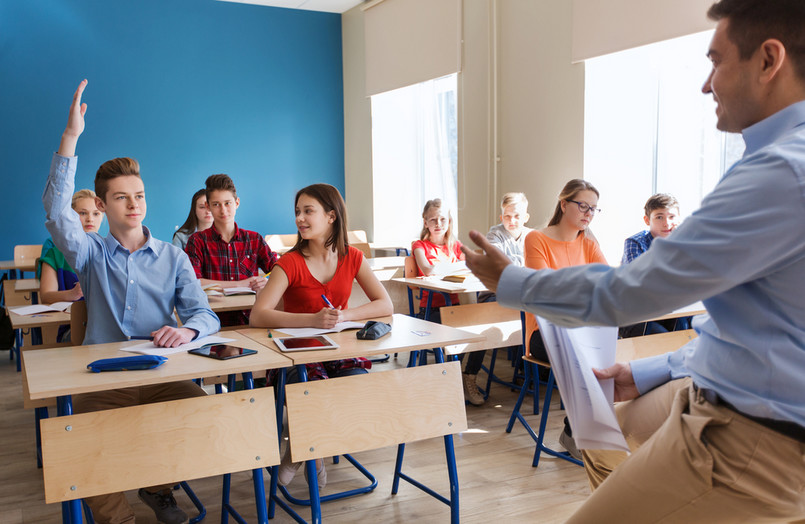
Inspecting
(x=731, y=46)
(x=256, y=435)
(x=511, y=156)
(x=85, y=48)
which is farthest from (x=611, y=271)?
(x=85, y=48)

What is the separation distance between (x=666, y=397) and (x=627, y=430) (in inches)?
4.9

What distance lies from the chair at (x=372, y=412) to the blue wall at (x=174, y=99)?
5.35 m

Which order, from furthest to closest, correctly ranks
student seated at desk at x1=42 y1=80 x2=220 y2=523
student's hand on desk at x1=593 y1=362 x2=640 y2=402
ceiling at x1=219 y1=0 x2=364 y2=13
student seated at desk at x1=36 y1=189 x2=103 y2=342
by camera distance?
1. ceiling at x1=219 y1=0 x2=364 y2=13
2. student seated at desk at x1=36 y1=189 x2=103 y2=342
3. student seated at desk at x1=42 y1=80 x2=220 y2=523
4. student's hand on desk at x1=593 y1=362 x2=640 y2=402

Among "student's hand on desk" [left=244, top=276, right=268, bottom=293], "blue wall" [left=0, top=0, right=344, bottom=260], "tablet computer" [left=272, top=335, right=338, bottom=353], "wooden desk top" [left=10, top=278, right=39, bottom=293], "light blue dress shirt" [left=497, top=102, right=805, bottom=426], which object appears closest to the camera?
"light blue dress shirt" [left=497, top=102, right=805, bottom=426]

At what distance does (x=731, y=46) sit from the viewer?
1.02 m

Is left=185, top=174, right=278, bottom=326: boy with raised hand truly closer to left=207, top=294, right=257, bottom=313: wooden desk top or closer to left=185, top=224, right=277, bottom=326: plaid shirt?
left=185, top=224, right=277, bottom=326: plaid shirt

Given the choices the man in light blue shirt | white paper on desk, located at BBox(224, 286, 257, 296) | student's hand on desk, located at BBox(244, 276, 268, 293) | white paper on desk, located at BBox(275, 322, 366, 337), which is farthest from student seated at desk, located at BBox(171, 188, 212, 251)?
the man in light blue shirt

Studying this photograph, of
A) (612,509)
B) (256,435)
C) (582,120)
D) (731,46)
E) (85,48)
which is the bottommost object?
(256,435)

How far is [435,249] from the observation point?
4.76 meters

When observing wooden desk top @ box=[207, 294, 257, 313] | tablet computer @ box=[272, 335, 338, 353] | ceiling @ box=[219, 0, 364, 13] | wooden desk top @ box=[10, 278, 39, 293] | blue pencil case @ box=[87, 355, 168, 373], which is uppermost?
ceiling @ box=[219, 0, 364, 13]

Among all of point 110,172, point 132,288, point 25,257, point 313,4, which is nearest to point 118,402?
point 132,288

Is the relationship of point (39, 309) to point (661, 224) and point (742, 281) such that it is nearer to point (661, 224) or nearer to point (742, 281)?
point (742, 281)

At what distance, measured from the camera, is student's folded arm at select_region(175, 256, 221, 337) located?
7.83 feet

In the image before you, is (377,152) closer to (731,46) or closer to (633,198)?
(633,198)
